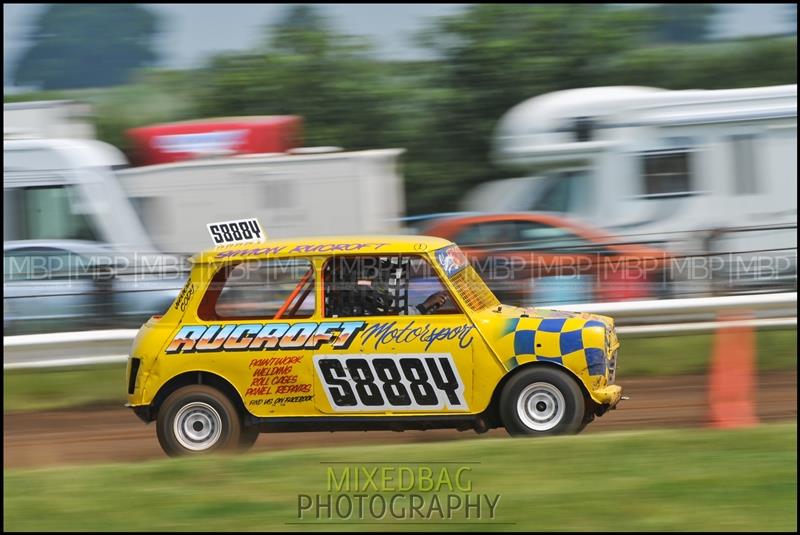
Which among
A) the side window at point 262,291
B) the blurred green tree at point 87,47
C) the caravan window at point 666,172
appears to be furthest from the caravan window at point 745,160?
Answer: the blurred green tree at point 87,47

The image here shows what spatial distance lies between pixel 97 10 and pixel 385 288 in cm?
3348

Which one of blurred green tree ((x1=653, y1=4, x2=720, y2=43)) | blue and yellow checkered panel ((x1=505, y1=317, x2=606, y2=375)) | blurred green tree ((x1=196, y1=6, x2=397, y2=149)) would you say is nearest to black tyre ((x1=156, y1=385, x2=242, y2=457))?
blue and yellow checkered panel ((x1=505, y1=317, x2=606, y2=375))

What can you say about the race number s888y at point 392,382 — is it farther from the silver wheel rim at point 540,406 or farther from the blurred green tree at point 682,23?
the blurred green tree at point 682,23

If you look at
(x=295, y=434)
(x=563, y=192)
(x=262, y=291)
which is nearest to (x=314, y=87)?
(x=563, y=192)

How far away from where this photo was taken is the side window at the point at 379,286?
758 centimetres

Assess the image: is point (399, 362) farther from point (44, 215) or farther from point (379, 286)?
point (44, 215)

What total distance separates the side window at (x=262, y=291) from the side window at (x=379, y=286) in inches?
7.9

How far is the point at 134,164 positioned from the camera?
15.7 m

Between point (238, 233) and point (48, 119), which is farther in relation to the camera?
point (48, 119)

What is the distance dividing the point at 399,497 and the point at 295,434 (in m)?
3.43

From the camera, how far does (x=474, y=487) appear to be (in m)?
5.96

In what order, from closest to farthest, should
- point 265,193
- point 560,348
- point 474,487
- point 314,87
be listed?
point 474,487 → point 560,348 → point 265,193 → point 314,87

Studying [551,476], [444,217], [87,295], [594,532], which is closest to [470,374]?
[551,476]

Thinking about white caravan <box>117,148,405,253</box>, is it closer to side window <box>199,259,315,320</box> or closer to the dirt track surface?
the dirt track surface
